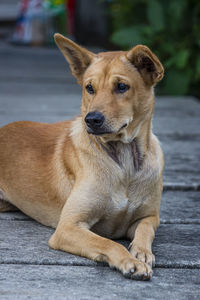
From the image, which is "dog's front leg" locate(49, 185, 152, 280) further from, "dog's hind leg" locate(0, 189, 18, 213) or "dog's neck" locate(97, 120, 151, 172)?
"dog's hind leg" locate(0, 189, 18, 213)

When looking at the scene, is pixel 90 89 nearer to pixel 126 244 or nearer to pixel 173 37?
pixel 126 244

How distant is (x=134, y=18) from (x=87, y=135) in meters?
6.07

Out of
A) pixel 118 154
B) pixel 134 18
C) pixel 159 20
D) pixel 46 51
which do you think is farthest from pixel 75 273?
pixel 46 51

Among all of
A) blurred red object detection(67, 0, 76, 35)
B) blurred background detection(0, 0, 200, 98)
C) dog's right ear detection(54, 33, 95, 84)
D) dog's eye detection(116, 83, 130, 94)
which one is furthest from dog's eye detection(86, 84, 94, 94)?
Result: blurred red object detection(67, 0, 76, 35)

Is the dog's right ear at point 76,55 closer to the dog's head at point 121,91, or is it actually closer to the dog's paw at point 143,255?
the dog's head at point 121,91

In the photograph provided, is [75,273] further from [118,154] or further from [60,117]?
[60,117]

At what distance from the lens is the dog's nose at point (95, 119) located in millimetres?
2883

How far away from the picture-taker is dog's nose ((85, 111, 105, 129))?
114 inches

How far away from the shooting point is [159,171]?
3289 mm

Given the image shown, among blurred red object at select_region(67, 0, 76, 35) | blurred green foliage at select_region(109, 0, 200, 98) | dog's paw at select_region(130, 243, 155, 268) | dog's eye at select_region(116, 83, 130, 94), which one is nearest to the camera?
dog's paw at select_region(130, 243, 155, 268)

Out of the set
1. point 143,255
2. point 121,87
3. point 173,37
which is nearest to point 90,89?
point 121,87

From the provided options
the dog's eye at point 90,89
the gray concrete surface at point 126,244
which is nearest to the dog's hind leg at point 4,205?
the gray concrete surface at point 126,244

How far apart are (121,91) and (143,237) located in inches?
31.5

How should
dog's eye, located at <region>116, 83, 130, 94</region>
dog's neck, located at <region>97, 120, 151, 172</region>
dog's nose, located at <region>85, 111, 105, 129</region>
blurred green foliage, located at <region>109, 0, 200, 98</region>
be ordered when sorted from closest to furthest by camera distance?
dog's nose, located at <region>85, 111, 105, 129</region> → dog's eye, located at <region>116, 83, 130, 94</region> → dog's neck, located at <region>97, 120, 151, 172</region> → blurred green foliage, located at <region>109, 0, 200, 98</region>
